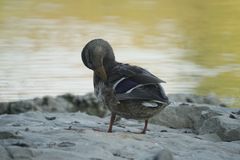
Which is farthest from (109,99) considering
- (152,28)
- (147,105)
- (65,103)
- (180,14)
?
(180,14)

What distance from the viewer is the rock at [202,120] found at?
24.3 ft

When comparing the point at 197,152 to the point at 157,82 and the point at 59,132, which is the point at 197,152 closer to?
the point at 157,82

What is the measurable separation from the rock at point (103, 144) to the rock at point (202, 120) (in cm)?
11

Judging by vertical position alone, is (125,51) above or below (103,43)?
below

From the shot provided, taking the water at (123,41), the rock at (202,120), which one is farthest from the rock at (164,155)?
the water at (123,41)

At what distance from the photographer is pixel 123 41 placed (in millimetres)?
14516

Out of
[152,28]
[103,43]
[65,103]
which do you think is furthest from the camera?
[152,28]

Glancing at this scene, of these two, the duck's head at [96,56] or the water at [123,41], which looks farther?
the water at [123,41]

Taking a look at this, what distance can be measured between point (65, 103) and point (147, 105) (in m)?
3.34

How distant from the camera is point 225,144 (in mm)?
6906

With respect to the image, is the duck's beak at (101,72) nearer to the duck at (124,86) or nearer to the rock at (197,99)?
the duck at (124,86)

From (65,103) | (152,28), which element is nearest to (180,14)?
(152,28)

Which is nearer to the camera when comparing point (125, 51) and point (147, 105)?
point (147, 105)

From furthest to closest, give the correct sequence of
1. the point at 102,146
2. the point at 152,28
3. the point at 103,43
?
1. the point at 152,28
2. the point at 103,43
3. the point at 102,146
